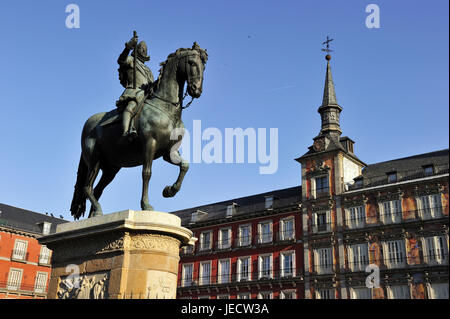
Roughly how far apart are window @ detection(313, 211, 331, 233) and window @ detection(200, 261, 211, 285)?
12.9 metres

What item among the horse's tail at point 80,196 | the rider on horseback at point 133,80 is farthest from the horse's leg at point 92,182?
the rider on horseback at point 133,80


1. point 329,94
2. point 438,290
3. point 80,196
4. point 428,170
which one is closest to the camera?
point 80,196

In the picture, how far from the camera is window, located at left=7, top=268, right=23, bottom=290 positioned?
49844 millimetres

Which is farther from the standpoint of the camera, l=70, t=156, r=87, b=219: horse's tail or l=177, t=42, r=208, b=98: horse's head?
l=70, t=156, r=87, b=219: horse's tail

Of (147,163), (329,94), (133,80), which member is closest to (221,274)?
(329,94)

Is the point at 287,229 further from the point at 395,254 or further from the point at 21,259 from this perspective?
the point at 21,259

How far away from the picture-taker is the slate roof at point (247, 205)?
50562 mm

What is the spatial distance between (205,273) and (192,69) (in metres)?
44.9

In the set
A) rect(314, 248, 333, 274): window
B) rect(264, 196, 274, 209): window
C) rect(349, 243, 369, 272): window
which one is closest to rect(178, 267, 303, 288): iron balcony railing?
rect(314, 248, 333, 274): window

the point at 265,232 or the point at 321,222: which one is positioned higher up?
the point at 321,222

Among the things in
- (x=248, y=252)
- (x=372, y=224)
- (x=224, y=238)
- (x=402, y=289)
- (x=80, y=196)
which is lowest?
(x=80, y=196)

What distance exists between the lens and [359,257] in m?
42.3

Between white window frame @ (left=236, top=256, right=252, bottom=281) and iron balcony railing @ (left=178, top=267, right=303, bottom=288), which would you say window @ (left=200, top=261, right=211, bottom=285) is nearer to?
iron balcony railing @ (left=178, top=267, right=303, bottom=288)
